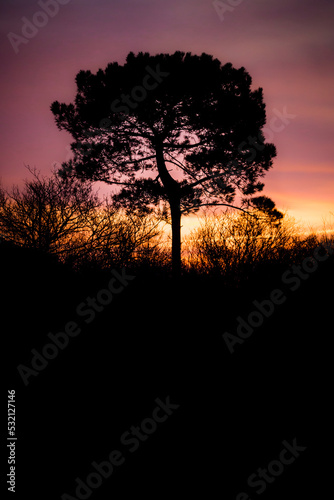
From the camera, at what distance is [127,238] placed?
2045 centimetres

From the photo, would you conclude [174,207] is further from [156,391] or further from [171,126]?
[156,391]

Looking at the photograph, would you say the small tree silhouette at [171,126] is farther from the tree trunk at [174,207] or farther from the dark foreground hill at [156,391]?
the dark foreground hill at [156,391]

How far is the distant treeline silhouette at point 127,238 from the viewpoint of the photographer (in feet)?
56.2

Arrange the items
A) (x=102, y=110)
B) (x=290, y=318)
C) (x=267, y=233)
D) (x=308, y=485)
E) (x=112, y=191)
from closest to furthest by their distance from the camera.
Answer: (x=308, y=485) < (x=290, y=318) < (x=102, y=110) < (x=112, y=191) < (x=267, y=233)

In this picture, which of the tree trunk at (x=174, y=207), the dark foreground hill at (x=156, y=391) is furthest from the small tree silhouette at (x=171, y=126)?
the dark foreground hill at (x=156, y=391)

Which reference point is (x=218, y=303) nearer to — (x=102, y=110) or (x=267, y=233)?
(x=267, y=233)

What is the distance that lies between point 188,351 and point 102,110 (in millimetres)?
10057

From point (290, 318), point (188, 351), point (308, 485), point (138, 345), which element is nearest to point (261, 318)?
point (290, 318)

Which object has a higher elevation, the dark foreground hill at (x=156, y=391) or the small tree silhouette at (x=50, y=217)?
the small tree silhouette at (x=50, y=217)

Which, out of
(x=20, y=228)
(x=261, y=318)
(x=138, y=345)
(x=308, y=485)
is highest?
(x=20, y=228)

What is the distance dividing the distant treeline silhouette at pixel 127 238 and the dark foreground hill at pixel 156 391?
511cm

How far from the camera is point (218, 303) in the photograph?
14.2 meters

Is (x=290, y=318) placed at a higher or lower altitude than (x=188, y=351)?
higher

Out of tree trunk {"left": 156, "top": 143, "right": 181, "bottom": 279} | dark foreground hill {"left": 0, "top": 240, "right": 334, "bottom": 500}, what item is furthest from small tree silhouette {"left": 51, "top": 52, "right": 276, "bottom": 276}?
dark foreground hill {"left": 0, "top": 240, "right": 334, "bottom": 500}
